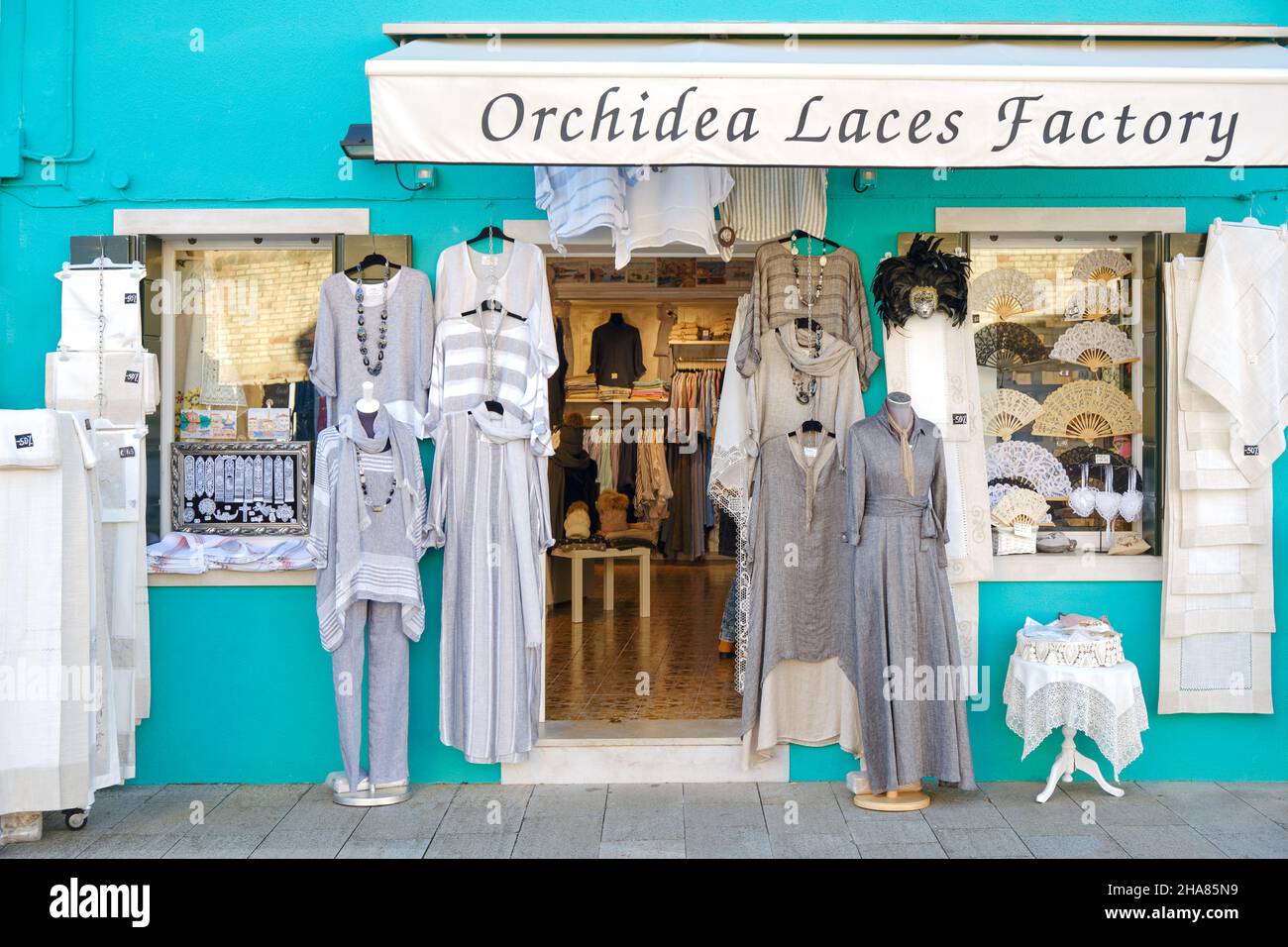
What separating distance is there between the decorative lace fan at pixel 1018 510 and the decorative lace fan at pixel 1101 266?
116 cm

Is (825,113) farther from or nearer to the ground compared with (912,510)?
farther from the ground

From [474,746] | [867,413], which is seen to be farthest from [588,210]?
[474,746]

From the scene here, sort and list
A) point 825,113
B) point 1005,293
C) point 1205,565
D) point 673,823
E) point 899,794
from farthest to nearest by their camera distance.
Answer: point 1005,293, point 1205,565, point 899,794, point 673,823, point 825,113

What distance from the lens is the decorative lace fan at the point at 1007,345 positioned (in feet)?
19.9

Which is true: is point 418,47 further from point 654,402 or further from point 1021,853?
point 654,402

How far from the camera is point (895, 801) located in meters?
5.43

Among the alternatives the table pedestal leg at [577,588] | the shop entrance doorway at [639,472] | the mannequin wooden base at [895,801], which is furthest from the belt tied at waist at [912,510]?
the table pedestal leg at [577,588]

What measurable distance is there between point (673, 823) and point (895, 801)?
3.33ft

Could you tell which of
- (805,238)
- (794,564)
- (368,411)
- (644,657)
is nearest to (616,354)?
(644,657)

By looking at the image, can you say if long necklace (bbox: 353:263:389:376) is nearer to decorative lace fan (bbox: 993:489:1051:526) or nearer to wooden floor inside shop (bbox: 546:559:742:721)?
wooden floor inside shop (bbox: 546:559:742:721)

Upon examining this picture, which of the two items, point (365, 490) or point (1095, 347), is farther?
point (1095, 347)

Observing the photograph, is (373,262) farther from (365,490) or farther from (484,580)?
(484,580)

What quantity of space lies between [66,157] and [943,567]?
458cm

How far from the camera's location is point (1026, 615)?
5859 mm
